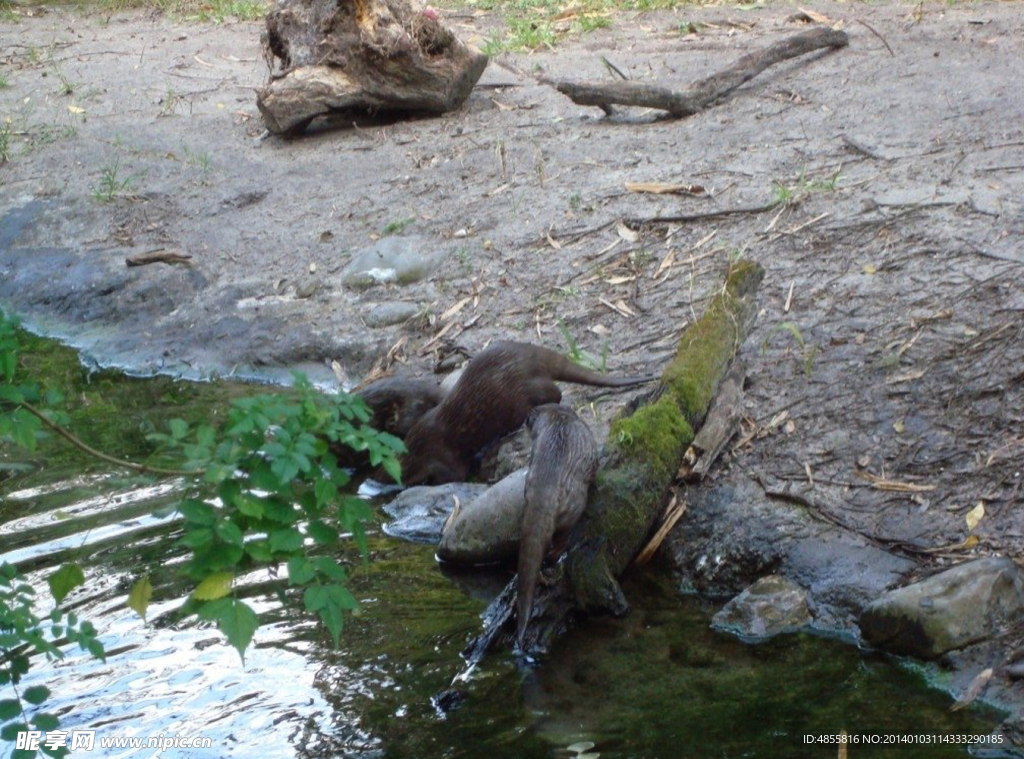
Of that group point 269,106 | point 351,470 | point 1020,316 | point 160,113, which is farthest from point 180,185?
point 1020,316

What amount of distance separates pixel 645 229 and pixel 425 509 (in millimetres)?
2035

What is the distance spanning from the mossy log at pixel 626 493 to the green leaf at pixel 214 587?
146 centimetres

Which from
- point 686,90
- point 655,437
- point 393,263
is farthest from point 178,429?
point 686,90

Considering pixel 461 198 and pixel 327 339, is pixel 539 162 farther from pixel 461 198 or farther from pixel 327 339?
pixel 327 339

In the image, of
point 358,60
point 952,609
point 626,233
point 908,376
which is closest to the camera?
point 952,609

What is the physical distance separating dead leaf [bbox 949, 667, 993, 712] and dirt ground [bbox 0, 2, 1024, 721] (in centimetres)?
49

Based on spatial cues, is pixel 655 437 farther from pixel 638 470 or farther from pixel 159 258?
pixel 159 258

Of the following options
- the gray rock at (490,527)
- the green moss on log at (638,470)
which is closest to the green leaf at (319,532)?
the green moss on log at (638,470)

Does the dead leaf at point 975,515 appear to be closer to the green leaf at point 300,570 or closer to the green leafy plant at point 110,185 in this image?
the green leaf at point 300,570

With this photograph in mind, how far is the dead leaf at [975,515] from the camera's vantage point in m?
3.62

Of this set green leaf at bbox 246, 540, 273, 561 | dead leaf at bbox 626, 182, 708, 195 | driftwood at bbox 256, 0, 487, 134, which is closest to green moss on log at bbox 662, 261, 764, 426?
dead leaf at bbox 626, 182, 708, 195

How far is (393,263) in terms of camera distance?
256 inches

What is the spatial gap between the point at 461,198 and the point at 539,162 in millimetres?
483

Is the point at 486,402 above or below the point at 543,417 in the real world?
below
